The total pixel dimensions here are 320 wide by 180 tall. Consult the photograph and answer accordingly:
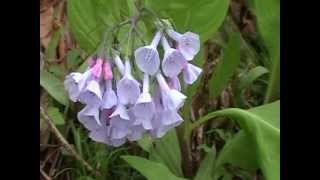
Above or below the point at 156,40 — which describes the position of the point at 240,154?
below

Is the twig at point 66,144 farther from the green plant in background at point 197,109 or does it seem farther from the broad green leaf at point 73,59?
the broad green leaf at point 73,59

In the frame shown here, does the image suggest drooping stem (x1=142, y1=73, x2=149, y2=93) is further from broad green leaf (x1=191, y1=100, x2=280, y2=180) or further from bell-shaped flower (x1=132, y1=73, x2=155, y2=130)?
broad green leaf (x1=191, y1=100, x2=280, y2=180)

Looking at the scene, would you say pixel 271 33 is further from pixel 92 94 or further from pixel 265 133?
pixel 92 94

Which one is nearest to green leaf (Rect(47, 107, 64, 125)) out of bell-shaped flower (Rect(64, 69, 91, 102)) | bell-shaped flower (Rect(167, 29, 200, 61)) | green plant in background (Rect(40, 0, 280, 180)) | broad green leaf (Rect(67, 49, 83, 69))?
green plant in background (Rect(40, 0, 280, 180))

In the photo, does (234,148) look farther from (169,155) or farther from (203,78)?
(203,78)

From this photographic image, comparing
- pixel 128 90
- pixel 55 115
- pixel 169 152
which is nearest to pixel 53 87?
pixel 55 115

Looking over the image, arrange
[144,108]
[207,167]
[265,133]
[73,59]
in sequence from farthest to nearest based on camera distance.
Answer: [73,59] < [207,167] < [265,133] < [144,108]

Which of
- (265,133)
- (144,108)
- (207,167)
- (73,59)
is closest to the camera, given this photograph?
(144,108)
